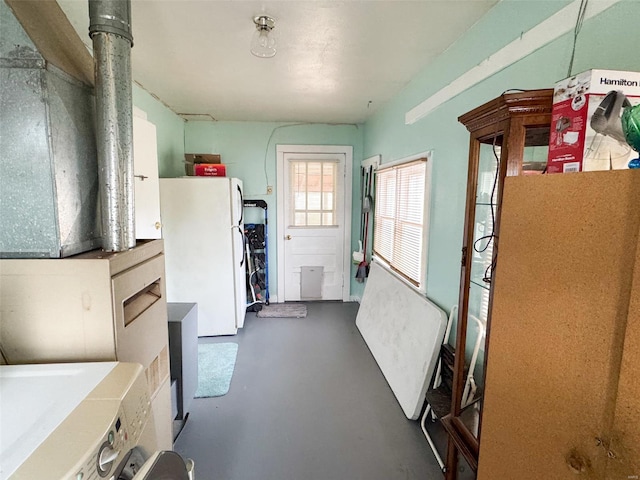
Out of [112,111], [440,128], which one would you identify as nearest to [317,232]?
[440,128]

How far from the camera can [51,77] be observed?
996 millimetres

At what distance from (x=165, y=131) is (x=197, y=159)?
51 cm

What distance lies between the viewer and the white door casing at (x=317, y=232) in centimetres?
427

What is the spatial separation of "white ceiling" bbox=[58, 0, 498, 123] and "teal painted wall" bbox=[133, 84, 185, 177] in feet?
0.35

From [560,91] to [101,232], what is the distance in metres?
1.56

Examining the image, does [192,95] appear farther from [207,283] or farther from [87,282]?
[87,282]

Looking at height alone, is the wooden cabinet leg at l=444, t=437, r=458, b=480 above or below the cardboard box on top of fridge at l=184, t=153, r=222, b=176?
below

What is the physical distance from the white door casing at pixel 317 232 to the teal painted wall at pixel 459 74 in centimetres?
125

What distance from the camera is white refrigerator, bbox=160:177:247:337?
3.22 meters

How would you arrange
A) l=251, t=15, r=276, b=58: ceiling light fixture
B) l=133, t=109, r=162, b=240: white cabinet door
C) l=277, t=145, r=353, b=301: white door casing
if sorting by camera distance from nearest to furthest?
l=251, t=15, r=276, b=58: ceiling light fixture, l=133, t=109, r=162, b=240: white cabinet door, l=277, t=145, r=353, b=301: white door casing

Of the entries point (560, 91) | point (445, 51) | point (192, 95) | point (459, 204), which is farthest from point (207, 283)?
point (560, 91)

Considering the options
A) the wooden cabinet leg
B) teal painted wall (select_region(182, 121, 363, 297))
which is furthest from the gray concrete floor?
teal painted wall (select_region(182, 121, 363, 297))

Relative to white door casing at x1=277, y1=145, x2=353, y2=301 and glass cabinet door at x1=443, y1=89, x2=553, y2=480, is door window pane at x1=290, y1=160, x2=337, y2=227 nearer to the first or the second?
white door casing at x1=277, y1=145, x2=353, y2=301

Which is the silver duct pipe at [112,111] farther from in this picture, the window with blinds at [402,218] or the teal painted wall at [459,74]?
the window with blinds at [402,218]
